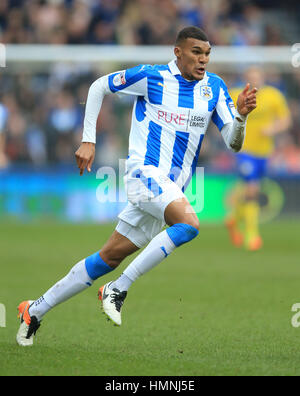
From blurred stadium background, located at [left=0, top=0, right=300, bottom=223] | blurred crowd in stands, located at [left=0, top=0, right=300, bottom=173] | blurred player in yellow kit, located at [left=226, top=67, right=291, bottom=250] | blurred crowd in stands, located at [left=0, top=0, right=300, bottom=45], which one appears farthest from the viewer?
blurred crowd in stands, located at [left=0, top=0, right=300, bottom=45]

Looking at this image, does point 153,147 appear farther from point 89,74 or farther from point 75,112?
point 89,74

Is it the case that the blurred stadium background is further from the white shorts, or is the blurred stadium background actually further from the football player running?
the white shorts

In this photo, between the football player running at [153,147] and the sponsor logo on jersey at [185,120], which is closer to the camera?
the football player running at [153,147]

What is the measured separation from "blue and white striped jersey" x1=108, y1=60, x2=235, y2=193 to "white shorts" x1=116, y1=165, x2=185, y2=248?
12cm

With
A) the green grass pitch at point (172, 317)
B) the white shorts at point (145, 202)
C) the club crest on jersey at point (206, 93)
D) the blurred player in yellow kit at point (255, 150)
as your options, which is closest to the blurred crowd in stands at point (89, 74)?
the blurred player in yellow kit at point (255, 150)

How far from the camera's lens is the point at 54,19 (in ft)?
59.8

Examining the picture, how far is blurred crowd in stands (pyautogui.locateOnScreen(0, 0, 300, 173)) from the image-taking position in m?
16.6

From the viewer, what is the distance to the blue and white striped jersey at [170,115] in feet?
19.5

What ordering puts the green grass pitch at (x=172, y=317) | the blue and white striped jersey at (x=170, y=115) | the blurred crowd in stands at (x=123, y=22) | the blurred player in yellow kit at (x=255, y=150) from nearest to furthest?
the green grass pitch at (x=172, y=317) < the blue and white striped jersey at (x=170, y=115) < the blurred player in yellow kit at (x=255, y=150) < the blurred crowd in stands at (x=123, y=22)

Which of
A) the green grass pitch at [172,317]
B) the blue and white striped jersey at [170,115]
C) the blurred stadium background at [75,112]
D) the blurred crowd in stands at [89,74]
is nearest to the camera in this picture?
the green grass pitch at [172,317]

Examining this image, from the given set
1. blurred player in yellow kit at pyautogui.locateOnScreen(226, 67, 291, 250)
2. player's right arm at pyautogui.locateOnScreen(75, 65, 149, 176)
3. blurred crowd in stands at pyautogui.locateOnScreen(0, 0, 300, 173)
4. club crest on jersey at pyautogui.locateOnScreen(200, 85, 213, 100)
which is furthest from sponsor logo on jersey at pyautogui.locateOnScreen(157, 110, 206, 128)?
blurred crowd in stands at pyautogui.locateOnScreen(0, 0, 300, 173)

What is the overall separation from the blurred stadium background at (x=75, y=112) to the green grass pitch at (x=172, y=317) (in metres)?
2.97

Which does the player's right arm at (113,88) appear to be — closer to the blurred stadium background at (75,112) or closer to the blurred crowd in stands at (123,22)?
the blurred stadium background at (75,112)
